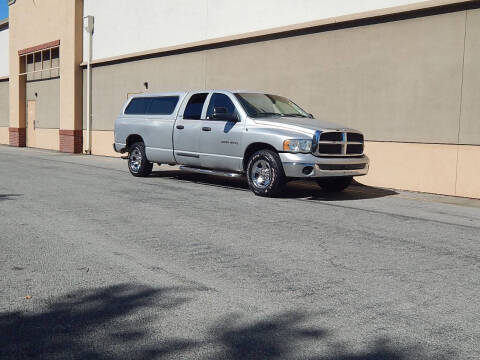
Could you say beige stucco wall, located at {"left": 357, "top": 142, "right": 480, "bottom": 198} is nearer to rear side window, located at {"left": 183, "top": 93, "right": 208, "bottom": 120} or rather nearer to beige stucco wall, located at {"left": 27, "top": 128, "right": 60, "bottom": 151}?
rear side window, located at {"left": 183, "top": 93, "right": 208, "bottom": 120}

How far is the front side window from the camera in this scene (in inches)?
455

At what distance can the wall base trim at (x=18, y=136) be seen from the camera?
1210 inches

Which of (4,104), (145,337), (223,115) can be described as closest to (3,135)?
(4,104)

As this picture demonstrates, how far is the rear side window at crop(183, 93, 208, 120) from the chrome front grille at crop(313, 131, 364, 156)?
3.10 metres

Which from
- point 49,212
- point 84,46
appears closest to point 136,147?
point 49,212

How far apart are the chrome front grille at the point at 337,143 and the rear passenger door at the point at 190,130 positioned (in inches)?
112

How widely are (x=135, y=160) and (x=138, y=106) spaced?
130 cm

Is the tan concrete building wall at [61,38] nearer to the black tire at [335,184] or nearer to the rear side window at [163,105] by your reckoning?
the rear side window at [163,105]

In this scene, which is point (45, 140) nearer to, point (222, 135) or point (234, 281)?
point (222, 135)

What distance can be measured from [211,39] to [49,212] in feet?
35.6

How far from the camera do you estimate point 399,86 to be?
1291 cm

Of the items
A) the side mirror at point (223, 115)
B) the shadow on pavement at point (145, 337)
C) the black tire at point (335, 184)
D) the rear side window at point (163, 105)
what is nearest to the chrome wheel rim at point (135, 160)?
the rear side window at point (163, 105)

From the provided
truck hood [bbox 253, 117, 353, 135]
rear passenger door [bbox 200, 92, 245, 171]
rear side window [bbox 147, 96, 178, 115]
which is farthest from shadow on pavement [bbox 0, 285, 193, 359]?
rear side window [bbox 147, 96, 178, 115]

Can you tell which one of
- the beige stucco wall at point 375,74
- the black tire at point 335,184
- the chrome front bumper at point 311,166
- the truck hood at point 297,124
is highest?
the beige stucco wall at point 375,74
